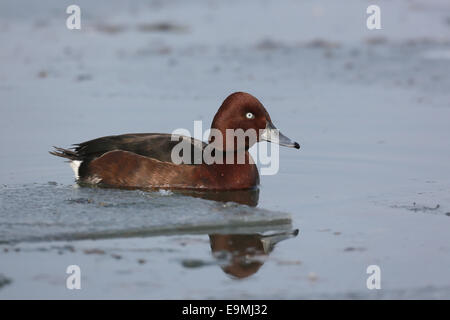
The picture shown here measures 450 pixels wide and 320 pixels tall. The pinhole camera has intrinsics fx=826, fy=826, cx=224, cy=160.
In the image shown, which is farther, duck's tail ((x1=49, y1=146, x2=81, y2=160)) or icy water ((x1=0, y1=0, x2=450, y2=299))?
duck's tail ((x1=49, y1=146, x2=81, y2=160))

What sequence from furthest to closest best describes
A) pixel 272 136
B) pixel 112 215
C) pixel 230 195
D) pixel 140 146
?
pixel 272 136 → pixel 140 146 → pixel 230 195 → pixel 112 215

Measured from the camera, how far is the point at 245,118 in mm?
7809

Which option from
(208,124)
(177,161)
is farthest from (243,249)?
(208,124)

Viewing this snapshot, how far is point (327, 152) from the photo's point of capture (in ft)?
29.3

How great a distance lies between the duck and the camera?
758cm

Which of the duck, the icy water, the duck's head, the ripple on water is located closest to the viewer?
the icy water

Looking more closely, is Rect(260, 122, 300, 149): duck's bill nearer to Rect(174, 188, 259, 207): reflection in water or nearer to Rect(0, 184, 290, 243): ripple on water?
Rect(174, 188, 259, 207): reflection in water

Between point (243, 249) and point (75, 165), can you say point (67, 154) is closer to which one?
point (75, 165)

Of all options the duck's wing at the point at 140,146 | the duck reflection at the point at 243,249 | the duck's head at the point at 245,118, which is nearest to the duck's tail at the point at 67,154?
the duck's wing at the point at 140,146

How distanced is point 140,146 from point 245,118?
1.02 meters

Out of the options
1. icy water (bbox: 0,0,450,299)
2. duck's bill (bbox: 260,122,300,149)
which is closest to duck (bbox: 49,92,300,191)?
duck's bill (bbox: 260,122,300,149)

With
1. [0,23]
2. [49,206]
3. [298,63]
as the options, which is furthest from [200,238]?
[0,23]

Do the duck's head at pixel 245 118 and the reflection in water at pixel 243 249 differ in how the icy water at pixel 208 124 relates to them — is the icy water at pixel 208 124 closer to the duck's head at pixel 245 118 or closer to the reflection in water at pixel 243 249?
the reflection in water at pixel 243 249
